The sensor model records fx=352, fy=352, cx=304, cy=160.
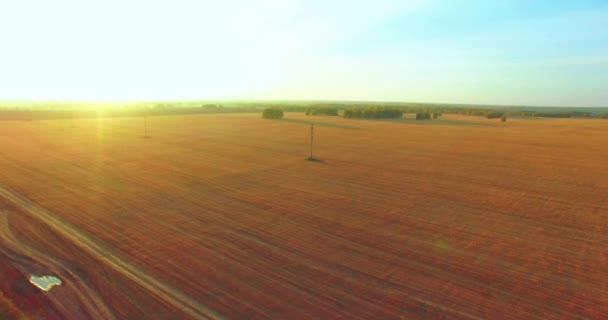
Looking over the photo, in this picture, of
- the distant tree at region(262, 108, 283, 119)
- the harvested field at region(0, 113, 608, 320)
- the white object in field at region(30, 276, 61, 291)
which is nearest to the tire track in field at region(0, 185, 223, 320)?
the harvested field at region(0, 113, 608, 320)

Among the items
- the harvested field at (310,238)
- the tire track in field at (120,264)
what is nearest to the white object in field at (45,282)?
the harvested field at (310,238)

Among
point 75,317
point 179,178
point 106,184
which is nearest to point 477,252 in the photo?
point 75,317

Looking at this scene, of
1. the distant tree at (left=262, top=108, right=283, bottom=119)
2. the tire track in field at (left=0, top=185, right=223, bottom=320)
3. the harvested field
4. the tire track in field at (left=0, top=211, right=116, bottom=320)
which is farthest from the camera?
the distant tree at (left=262, top=108, right=283, bottom=119)

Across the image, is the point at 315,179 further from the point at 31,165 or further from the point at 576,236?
the point at 31,165

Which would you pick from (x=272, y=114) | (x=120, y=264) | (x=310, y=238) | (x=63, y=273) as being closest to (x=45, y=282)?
(x=63, y=273)

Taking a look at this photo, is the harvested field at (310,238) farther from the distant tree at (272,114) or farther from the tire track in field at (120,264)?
the distant tree at (272,114)

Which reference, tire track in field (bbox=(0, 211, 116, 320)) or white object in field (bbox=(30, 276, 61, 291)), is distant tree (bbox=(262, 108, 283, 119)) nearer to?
tire track in field (bbox=(0, 211, 116, 320))
